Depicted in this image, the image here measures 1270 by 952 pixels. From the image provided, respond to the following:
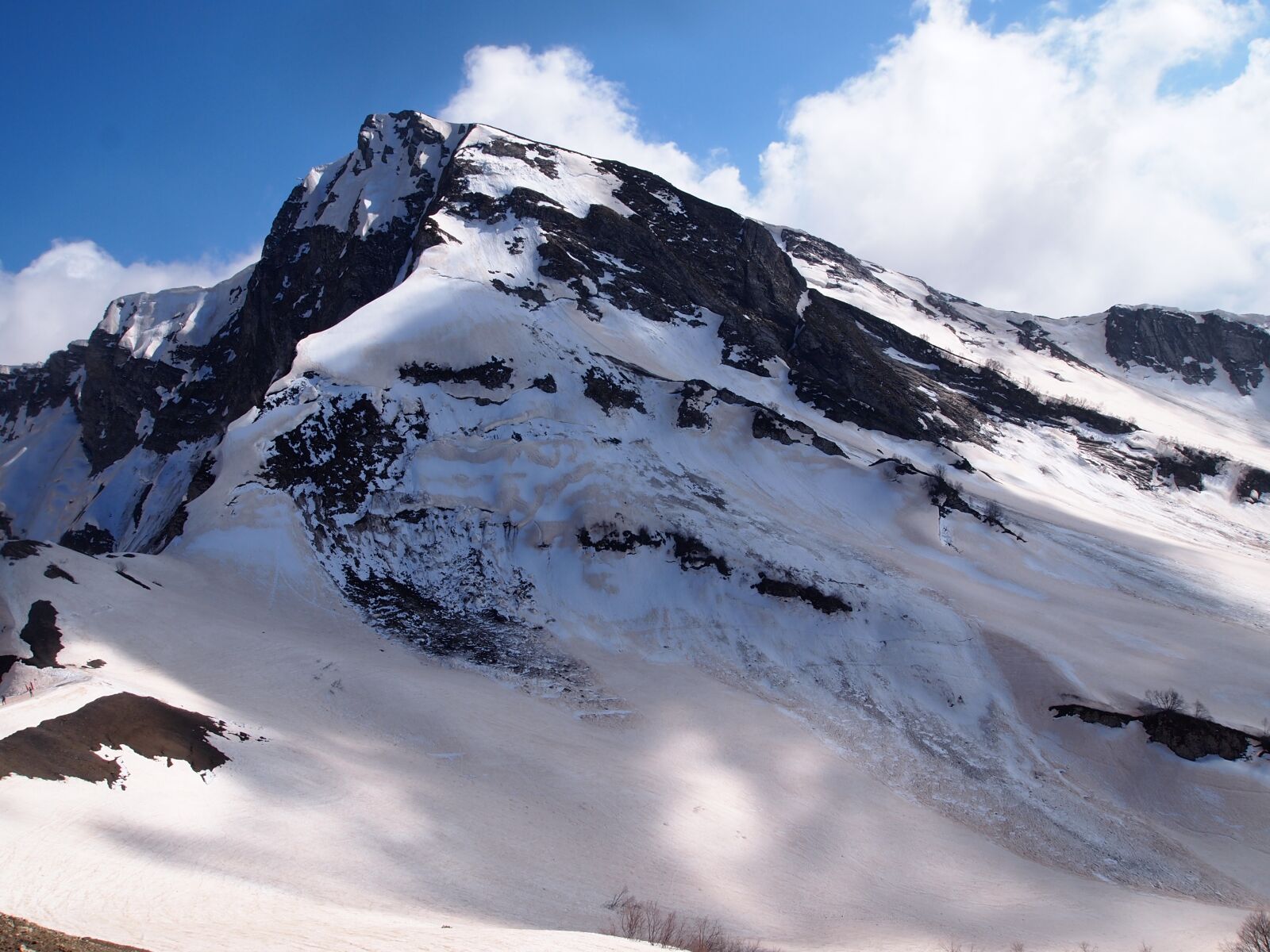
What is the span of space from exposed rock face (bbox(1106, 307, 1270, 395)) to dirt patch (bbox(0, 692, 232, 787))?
378 ft

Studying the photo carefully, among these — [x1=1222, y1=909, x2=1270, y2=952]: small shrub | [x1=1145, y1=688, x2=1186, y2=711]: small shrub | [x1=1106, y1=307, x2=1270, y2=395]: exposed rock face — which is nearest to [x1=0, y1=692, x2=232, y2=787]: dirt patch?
[x1=1222, y1=909, x2=1270, y2=952]: small shrub

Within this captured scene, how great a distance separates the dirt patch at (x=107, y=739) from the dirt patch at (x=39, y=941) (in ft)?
27.9

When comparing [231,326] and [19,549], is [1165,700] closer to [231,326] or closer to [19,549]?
[19,549]

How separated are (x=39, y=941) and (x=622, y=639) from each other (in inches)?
1063

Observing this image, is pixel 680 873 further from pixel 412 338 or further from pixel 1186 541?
pixel 1186 541

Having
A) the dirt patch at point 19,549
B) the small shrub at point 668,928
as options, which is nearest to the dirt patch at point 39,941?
the small shrub at point 668,928

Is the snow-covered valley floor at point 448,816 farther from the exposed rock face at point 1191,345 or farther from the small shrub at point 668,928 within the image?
the exposed rock face at point 1191,345

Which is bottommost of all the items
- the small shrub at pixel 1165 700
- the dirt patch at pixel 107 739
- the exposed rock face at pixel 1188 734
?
the dirt patch at pixel 107 739

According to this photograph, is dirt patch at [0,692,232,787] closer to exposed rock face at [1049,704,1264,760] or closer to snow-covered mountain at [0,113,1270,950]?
snow-covered mountain at [0,113,1270,950]

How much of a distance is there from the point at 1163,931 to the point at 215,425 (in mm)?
78240

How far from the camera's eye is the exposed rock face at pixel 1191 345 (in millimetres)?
102125

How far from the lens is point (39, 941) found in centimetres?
820

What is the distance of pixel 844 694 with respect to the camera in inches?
1233

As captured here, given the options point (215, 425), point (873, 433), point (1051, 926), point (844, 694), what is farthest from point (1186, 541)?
point (215, 425)
